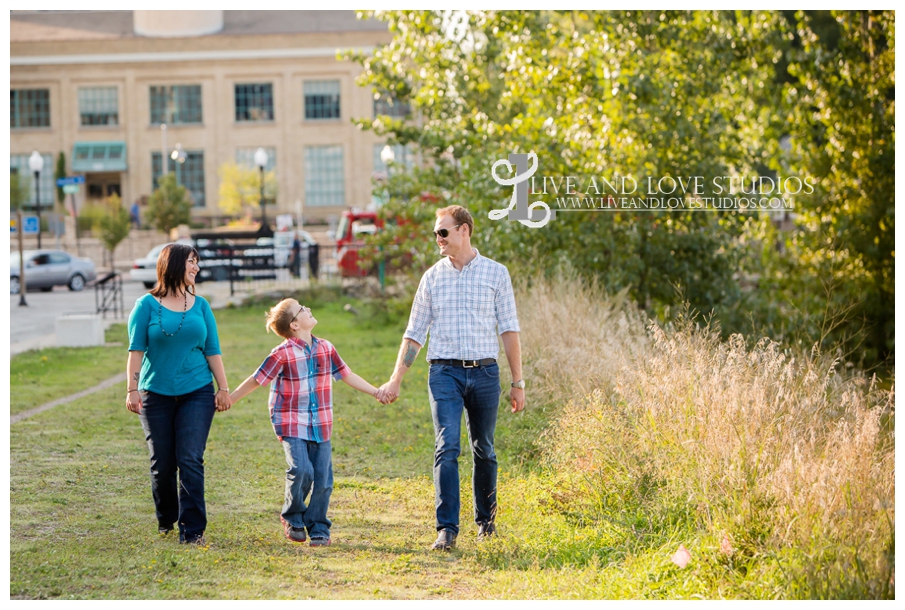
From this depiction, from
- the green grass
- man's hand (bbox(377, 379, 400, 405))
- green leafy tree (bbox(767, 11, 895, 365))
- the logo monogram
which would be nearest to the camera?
man's hand (bbox(377, 379, 400, 405))

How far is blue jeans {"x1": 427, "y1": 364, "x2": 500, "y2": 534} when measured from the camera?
17.7ft

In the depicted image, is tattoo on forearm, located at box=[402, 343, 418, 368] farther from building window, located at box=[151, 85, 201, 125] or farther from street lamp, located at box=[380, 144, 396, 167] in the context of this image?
building window, located at box=[151, 85, 201, 125]

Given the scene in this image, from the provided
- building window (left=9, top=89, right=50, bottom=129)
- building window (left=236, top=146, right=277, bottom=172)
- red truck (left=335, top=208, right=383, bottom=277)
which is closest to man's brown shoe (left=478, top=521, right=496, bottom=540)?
red truck (left=335, top=208, right=383, bottom=277)

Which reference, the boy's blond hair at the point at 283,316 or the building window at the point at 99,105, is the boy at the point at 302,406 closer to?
the boy's blond hair at the point at 283,316

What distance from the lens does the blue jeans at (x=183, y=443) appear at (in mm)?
5375

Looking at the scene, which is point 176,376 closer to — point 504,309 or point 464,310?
point 464,310

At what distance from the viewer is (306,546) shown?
18.1 feet

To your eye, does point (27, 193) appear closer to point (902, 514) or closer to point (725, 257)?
point (725, 257)

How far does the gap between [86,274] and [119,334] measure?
14533mm

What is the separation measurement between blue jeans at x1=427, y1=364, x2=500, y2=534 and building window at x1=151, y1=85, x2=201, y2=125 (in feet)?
183

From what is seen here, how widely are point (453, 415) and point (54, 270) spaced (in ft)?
87.7

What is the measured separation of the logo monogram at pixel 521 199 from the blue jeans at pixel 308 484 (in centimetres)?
908

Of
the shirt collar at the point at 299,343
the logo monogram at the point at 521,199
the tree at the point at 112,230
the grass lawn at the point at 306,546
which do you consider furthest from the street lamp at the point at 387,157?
the tree at the point at 112,230
